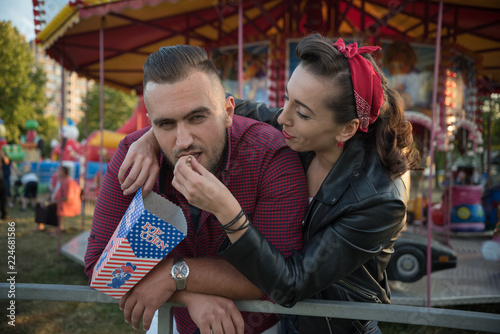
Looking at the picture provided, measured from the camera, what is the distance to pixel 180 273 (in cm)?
135

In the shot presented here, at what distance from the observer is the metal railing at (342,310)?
45.3 inches

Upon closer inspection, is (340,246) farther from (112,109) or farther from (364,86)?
(112,109)

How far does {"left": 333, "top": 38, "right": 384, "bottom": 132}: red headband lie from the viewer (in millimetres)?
1628

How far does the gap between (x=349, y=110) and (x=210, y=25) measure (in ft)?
23.8

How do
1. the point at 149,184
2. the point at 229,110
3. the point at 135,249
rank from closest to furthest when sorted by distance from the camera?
the point at 135,249 → the point at 149,184 → the point at 229,110

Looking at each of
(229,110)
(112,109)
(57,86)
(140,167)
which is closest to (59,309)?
(140,167)

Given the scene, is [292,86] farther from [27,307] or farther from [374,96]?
[27,307]

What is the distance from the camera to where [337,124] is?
5.57 ft

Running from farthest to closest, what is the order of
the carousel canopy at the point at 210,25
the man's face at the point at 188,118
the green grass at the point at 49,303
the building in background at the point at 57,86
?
the building in background at the point at 57,86
the carousel canopy at the point at 210,25
the green grass at the point at 49,303
the man's face at the point at 188,118

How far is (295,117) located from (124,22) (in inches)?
249

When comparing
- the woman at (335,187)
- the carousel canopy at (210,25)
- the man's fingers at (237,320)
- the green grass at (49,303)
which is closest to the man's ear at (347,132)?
the woman at (335,187)

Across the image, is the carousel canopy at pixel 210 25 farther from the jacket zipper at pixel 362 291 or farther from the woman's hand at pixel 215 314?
the woman's hand at pixel 215 314

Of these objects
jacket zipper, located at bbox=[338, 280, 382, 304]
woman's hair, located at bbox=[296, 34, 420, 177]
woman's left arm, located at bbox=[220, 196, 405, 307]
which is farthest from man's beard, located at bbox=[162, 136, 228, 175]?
jacket zipper, located at bbox=[338, 280, 382, 304]

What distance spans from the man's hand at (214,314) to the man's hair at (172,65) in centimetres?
88
